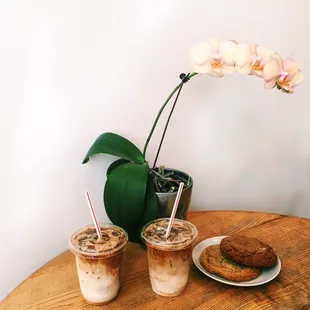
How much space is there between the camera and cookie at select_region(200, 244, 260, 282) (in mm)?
807

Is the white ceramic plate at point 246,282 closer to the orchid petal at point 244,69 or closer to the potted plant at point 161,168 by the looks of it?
the potted plant at point 161,168

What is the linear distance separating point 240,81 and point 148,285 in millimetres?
709

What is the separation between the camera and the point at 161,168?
101 cm

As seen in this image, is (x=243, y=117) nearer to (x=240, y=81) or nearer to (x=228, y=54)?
(x=240, y=81)

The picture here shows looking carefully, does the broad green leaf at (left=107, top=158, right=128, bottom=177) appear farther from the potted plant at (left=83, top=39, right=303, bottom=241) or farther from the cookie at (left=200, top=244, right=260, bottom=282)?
the cookie at (left=200, top=244, right=260, bottom=282)

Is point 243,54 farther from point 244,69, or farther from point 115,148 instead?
point 115,148

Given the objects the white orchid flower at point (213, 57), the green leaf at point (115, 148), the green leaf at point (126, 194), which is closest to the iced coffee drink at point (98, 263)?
the green leaf at point (126, 194)

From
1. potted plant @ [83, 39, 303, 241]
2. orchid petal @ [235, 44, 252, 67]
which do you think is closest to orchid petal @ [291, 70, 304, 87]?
potted plant @ [83, 39, 303, 241]

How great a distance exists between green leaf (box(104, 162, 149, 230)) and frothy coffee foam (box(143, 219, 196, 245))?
0.23ft

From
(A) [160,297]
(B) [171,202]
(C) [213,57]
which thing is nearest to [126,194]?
(B) [171,202]

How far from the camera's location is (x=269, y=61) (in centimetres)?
78

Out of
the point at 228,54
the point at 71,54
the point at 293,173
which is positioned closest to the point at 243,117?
the point at 293,173

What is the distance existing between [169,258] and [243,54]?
43 cm

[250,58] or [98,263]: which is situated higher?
[250,58]
